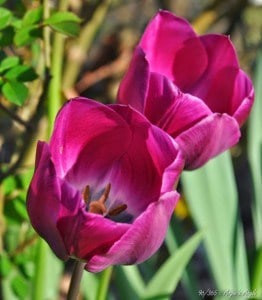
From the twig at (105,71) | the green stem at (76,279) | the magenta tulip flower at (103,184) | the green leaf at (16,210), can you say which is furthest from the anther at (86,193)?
the twig at (105,71)

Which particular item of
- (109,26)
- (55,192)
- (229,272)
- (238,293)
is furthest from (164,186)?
(109,26)

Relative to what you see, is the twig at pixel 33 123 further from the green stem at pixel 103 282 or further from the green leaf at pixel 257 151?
the green leaf at pixel 257 151

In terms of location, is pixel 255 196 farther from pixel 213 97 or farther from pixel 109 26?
pixel 109 26

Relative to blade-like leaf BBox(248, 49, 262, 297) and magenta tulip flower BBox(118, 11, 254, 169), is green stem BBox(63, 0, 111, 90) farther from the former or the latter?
magenta tulip flower BBox(118, 11, 254, 169)

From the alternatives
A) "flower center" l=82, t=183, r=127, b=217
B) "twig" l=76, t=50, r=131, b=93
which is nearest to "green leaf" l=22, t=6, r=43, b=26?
"flower center" l=82, t=183, r=127, b=217

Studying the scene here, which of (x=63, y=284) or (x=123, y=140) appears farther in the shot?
(x=63, y=284)
